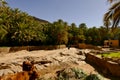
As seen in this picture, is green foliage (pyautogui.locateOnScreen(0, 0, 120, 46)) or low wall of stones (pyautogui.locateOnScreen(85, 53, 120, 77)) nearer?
low wall of stones (pyautogui.locateOnScreen(85, 53, 120, 77))

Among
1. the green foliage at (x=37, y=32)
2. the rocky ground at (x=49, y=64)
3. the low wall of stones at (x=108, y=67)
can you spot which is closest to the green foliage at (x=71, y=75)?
the rocky ground at (x=49, y=64)

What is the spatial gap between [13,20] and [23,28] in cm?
293

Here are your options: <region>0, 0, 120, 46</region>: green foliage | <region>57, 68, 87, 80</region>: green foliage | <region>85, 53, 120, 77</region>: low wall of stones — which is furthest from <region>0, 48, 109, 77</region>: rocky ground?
<region>0, 0, 120, 46</region>: green foliage

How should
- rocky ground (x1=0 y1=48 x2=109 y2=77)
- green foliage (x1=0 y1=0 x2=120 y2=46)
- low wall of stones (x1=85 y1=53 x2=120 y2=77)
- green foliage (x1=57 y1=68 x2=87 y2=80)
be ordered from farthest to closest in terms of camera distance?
green foliage (x1=0 y1=0 x2=120 y2=46)
rocky ground (x1=0 y1=48 x2=109 y2=77)
low wall of stones (x1=85 y1=53 x2=120 y2=77)
green foliage (x1=57 y1=68 x2=87 y2=80)

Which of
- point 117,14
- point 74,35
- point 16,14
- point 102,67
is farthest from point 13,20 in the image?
point 117,14

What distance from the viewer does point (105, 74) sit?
47.3 ft

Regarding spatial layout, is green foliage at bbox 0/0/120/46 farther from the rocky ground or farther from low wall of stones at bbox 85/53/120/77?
low wall of stones at bbox 85/53/120/77

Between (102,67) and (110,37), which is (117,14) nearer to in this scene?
(102,67)

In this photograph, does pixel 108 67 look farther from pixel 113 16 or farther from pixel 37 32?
pixel 37 32

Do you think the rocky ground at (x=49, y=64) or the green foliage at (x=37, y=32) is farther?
the green foliage at (x=37, y=32)

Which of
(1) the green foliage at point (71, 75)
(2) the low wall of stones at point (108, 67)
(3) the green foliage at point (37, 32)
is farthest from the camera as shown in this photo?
(3) the green foliage at point (37, 32)

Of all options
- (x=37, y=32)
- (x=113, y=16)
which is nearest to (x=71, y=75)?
(x=113, y=16)

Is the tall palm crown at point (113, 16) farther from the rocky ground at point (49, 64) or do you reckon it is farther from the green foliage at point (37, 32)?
the green foliage at point (37, 32)

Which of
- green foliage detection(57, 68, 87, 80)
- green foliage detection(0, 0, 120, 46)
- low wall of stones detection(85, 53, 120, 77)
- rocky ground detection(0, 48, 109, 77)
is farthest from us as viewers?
green foliage detection(0, 0, 120, 46)
